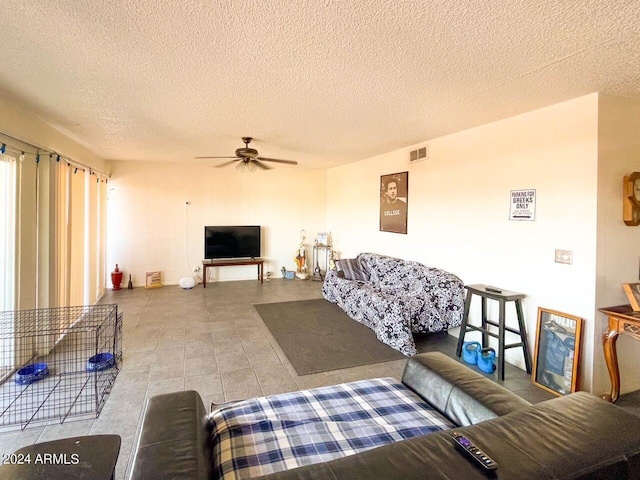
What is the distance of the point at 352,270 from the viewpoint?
5.45 metres

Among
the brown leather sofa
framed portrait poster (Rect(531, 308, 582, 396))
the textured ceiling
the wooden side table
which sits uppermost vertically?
the textured ceiling

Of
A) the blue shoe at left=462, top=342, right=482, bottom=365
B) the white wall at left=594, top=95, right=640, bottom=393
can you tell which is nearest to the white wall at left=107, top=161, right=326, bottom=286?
the blue shoe at left=462, top=342, right=482, bottom=365

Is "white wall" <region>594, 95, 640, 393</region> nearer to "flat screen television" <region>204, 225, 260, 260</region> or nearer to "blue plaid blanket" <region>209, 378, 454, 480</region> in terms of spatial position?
"blue plaid blanket" <region>209, 378, 454, 480</region>

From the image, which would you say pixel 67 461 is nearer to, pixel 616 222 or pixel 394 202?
pixel 616 222

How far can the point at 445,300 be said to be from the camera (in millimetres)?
3807

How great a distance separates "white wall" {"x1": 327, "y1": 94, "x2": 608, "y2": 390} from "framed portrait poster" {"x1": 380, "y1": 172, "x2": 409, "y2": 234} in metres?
0.12

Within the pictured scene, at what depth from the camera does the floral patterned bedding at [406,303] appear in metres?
3.61

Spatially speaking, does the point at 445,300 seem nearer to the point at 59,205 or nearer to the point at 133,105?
the point at 133,105

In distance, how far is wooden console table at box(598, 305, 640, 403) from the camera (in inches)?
92.4

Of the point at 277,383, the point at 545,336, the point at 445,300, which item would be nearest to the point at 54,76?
the point at 277,383

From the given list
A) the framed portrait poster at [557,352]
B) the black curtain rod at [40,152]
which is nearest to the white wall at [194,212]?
the black curtain rod at [40,152]

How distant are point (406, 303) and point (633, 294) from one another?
1.88 meters

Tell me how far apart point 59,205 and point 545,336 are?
4952 mm

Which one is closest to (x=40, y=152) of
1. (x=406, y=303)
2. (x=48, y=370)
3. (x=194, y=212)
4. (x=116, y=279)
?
(x=48, y=370)
